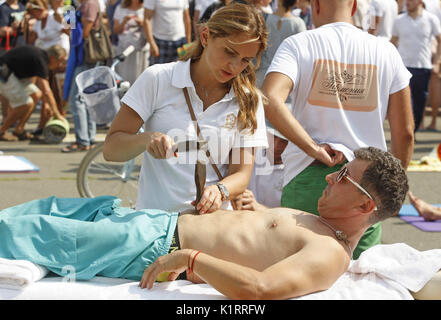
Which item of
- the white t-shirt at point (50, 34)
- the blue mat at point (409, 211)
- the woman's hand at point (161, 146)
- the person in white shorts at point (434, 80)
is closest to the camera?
the woman's hand at point (161, 146)

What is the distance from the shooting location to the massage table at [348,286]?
9.81 feet

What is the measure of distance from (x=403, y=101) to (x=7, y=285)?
2243 millimetres

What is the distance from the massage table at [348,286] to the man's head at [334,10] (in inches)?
51.5

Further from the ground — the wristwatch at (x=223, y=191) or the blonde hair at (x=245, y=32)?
the blonde hair at (x=245, y=32)

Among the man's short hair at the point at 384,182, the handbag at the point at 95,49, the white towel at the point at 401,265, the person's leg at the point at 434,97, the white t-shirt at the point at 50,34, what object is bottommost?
the person's leg at the point at 434,97

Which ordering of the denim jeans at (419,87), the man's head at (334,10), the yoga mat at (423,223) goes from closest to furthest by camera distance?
the man's head at (334,10)
the yoga mat at (423,223)
the denim jeans at (419,87)

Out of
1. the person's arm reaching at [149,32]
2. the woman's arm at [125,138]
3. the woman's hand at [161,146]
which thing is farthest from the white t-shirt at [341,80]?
the person's arm reaching at [149,32]

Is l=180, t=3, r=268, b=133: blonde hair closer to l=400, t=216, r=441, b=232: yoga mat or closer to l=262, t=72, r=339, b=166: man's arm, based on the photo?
l=262, t=72, r=339, b=166: man's arm

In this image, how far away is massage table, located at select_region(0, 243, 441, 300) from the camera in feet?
9.81

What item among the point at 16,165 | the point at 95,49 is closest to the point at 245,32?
the point at 16,165

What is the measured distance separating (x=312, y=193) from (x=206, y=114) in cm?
77

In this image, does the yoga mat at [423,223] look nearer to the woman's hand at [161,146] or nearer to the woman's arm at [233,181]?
the woman's arm at [233,181]

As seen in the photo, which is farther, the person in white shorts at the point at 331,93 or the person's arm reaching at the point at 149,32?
the person's arm reaching at the point at 149,32
